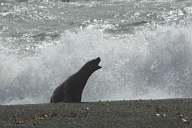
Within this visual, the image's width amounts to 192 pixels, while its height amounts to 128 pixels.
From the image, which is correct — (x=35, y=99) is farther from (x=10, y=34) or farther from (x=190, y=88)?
(x=10, y=34)

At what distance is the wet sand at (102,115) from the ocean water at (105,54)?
5545 mm

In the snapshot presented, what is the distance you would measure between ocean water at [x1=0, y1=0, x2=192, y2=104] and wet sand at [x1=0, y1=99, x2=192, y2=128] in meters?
5.55

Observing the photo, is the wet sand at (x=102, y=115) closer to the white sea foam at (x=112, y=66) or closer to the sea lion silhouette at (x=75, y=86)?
the sea lion silhouette at (x=75, y=86)

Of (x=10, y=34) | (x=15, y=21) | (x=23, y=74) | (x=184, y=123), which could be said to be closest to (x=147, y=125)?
(x=184, y=123)

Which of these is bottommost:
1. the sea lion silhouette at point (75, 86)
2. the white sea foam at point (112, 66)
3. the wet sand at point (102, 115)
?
the white sea foam at point (112, 66)

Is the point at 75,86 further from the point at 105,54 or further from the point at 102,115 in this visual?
the point at 105,54

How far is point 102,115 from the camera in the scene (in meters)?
9.72

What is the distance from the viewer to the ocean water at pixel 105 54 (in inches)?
693

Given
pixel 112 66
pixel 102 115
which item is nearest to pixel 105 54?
pixel 112 66

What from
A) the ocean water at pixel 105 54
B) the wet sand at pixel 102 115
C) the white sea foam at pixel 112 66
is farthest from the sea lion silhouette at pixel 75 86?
the white sea foam at pixel 112 66

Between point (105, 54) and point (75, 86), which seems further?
point (105, 54)

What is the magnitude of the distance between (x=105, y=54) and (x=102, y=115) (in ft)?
36.2

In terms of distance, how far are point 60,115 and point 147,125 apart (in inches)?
55.0

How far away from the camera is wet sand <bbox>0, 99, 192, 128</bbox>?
909 centimetres
